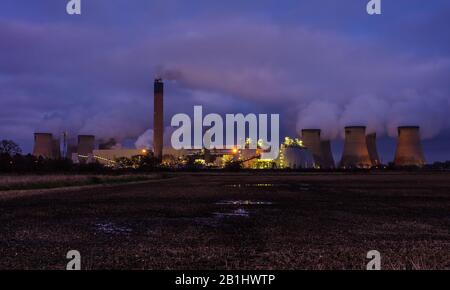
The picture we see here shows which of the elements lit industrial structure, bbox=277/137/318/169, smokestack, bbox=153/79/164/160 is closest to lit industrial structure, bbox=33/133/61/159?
smokestack, bbox=153/79/164/160

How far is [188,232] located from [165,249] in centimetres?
289

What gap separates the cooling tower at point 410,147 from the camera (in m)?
120

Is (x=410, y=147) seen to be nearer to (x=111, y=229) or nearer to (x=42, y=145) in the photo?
(x=42, y=145)

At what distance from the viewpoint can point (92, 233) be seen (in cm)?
1315

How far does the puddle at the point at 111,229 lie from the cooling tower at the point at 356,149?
383 feet

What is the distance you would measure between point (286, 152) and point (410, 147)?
123ft

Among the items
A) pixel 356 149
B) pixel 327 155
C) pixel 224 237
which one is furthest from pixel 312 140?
pixel 224 237

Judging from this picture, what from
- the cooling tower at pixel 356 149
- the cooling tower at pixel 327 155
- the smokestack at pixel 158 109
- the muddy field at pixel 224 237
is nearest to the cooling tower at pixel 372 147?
the cooling tower at pixel 327 155

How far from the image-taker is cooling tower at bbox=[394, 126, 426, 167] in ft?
394

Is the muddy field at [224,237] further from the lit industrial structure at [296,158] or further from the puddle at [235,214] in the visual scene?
the lit industrial structure at [296,158]

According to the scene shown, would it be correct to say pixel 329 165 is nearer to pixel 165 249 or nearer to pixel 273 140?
pixel 273 140

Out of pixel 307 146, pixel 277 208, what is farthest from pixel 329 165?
pixel 277 208

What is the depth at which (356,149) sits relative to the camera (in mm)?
126625

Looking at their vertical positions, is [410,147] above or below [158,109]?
below
